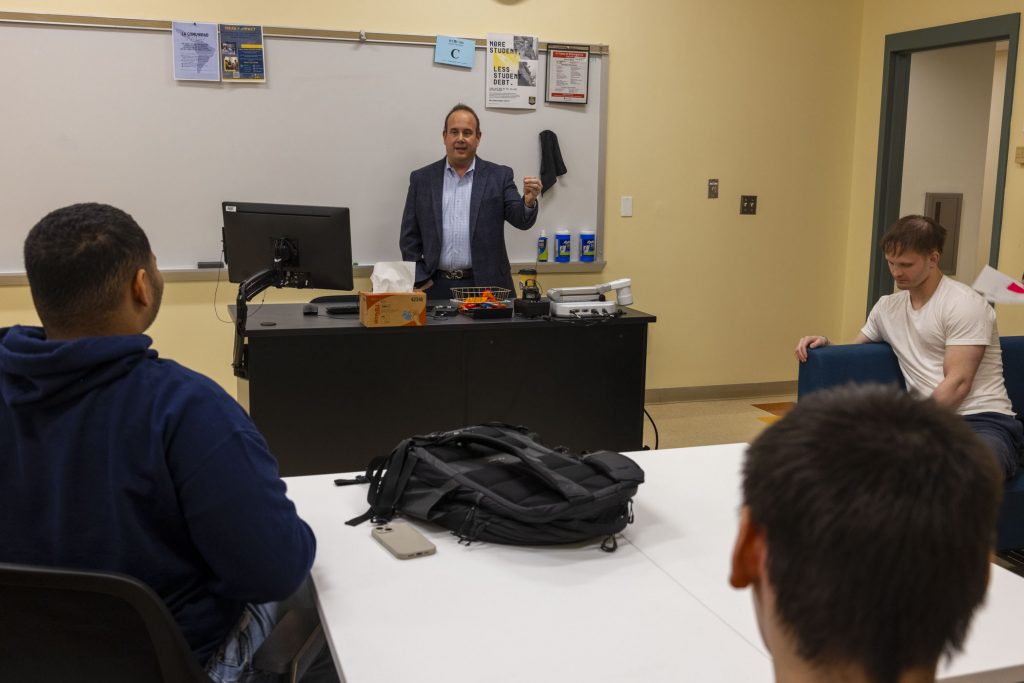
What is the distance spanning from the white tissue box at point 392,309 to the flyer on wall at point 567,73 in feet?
6.37

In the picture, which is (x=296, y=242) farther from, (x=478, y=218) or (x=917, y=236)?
(x=917, y=236)

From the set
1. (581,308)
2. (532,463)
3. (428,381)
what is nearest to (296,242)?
(428,381)

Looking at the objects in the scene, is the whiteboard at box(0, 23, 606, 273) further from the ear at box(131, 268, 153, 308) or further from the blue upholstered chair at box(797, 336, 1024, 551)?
the ear at box(131, 268, 153, 308)

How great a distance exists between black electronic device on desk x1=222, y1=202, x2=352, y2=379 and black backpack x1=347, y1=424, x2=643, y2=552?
157 cm

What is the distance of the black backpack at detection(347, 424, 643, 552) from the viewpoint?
5.21 ft

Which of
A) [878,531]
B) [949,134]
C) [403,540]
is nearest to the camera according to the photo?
[878,531]

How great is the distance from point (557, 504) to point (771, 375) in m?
4.27

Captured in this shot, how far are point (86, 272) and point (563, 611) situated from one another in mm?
858

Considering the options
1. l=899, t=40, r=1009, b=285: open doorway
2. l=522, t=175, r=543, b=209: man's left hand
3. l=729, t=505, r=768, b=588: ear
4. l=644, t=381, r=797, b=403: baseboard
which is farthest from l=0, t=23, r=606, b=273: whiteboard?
l=729, t=505, r=768, b=588: ear

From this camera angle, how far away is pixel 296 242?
129 inches

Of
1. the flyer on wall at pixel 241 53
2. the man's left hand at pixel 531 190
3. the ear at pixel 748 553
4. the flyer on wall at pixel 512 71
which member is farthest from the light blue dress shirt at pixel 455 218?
the ear at pixel 748 553

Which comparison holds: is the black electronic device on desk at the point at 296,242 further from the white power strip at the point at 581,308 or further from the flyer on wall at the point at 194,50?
the flyer on wall at the point at 194,50

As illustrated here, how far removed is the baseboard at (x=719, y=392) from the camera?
17.6 ft

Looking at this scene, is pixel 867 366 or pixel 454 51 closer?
pixel 867 366
